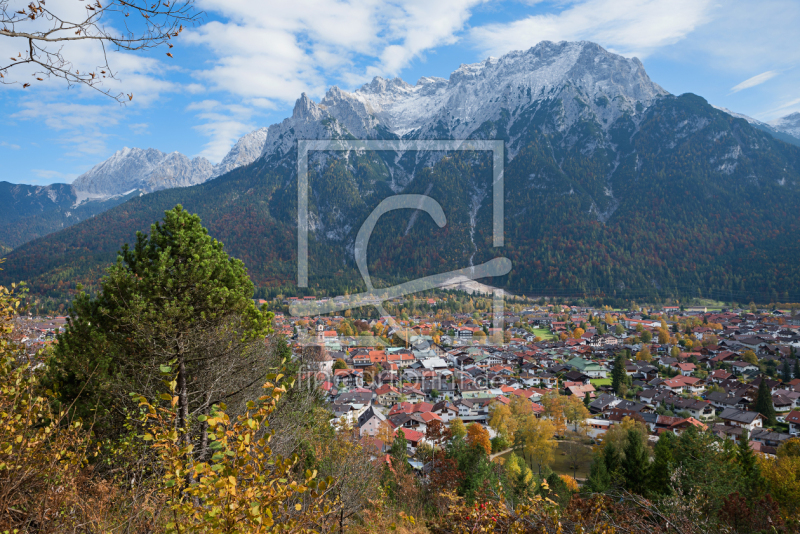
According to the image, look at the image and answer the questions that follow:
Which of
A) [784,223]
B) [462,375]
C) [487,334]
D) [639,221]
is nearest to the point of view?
[462,375]

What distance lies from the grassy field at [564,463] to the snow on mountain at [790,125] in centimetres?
24375

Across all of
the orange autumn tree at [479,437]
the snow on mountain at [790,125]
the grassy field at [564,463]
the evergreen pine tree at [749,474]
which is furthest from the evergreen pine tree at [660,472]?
the snow on mountain at [790,125]

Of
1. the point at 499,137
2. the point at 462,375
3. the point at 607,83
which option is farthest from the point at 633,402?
the point at 607,83

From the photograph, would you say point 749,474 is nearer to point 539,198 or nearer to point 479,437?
point 479,437

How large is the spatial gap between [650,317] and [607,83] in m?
106

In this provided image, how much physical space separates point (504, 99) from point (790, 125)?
16167cm

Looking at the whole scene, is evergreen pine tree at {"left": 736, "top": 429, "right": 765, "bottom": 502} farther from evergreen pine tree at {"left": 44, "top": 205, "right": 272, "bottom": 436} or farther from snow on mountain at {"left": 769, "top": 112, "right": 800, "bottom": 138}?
snow on mountain at {"left": 769, "top": 112, "right": 800, "bottom": 138}

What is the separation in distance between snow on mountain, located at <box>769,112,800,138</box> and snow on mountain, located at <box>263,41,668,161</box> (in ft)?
335

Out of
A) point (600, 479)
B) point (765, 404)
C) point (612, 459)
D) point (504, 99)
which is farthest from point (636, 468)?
point (504, 99)

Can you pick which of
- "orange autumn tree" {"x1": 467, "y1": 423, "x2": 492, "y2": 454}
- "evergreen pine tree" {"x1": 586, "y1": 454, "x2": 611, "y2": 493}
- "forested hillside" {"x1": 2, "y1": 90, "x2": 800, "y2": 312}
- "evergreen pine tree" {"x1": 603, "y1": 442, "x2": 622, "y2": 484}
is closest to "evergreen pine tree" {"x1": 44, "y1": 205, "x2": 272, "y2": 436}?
"evergreen pine tree" {"x1": 586, "y1": 454, "x2": 611, "y2": 493}

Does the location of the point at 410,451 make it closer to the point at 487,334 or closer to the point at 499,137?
the point at 487,334

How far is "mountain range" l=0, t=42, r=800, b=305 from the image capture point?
9494cm

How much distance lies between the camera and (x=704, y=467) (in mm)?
12891

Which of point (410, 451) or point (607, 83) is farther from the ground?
point (607, 83)
